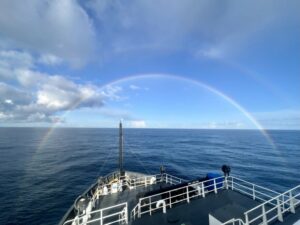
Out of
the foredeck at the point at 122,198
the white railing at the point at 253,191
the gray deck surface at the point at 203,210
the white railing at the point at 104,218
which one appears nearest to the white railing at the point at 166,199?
the gray deck surface at the point at 203,210

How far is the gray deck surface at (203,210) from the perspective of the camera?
9.30 meters

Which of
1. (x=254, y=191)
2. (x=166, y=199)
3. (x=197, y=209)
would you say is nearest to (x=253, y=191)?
(x=254, y=191)

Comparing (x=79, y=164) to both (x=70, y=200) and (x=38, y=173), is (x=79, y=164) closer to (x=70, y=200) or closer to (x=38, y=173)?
(x=38, y=173)

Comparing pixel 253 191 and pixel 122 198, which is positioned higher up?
pixel 253 191

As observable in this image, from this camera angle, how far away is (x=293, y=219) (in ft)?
33.0

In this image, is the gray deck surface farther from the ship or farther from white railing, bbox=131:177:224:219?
white railing, bbox=131:177:224:219

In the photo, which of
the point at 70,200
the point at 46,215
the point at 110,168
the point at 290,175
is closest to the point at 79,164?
the point at 110,168

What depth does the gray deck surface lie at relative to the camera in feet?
30.5

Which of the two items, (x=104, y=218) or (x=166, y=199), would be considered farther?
(x=166, y=199)

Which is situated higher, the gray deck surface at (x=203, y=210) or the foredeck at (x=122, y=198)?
the gray deck surface at (x=203, y=210)

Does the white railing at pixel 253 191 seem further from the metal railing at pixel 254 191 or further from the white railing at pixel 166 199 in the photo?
the white railing at pixel 166 199

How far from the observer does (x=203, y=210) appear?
482 inches

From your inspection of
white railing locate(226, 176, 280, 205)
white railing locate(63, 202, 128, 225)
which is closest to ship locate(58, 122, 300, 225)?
white railing locate(63, 202, 128, 225)

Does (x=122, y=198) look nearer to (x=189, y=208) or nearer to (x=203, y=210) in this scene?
(x=189, y=208)
